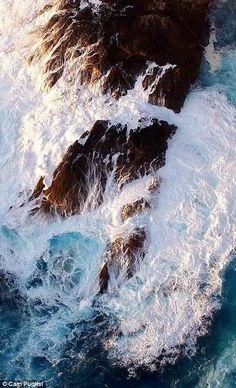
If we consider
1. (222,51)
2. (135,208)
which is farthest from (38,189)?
(222,51)

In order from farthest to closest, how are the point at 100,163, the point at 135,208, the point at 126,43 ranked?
1. the point at 126,43
2. the point at 100,163
3. the point at 135,208

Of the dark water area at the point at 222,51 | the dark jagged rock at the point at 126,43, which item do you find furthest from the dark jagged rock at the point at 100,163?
the dark water area at the point at 222,51

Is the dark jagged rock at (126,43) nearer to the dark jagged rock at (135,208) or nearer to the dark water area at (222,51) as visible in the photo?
the dark water area at (222,51)

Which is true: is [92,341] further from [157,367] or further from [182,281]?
[182,281]

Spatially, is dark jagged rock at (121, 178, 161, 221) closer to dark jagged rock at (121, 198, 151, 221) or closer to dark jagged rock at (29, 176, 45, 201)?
dark jagged rock at (121, 198, 151, 221)

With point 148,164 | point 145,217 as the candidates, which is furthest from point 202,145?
point 145,217

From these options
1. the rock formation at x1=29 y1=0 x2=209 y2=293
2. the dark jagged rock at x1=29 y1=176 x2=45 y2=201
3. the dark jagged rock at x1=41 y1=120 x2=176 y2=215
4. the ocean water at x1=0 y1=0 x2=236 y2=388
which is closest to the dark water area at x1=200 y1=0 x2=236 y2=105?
the ocean water at x1=0 y1=0 x2=236 y2=388

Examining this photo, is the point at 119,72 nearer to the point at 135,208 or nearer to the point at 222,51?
the point at 222,51
